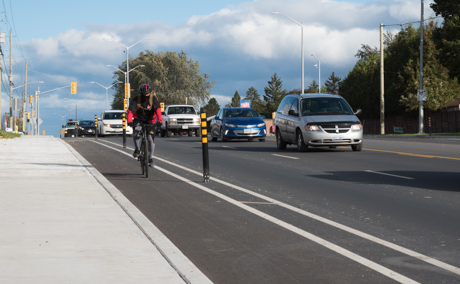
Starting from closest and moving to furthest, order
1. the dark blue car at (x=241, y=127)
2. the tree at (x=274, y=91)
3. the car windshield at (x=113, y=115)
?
the dark blue car at (x=241, y=127), the car windshield at (x=113, y=115), the tree at (x=274, y=91)

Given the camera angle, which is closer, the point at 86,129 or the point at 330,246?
the point at 330,246

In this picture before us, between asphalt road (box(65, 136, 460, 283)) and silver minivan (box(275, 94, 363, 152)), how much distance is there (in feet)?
14.8

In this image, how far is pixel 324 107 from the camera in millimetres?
21109

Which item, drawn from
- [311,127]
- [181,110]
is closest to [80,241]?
[311,127]

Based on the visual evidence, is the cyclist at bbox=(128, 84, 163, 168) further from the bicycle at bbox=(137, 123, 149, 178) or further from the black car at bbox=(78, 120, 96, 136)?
the black car at bbox=(78, 120, 96, 136)

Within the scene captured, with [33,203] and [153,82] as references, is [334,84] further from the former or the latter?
[33,203]

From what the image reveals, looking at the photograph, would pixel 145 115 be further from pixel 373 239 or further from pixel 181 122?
pixel 181 122

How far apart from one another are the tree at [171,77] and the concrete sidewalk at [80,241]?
269 ft

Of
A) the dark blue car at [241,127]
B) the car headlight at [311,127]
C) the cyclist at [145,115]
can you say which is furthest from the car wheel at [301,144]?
the cyclist at [145,115]

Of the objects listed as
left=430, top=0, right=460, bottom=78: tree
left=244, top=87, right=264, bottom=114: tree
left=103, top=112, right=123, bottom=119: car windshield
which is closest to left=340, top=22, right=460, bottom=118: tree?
left=430, top=0, right=460, bottom=78: tree

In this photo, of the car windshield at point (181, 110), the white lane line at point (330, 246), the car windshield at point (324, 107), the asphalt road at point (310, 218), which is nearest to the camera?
the white lane line at point (330, 246)

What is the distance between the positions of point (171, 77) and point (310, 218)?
89.3 m

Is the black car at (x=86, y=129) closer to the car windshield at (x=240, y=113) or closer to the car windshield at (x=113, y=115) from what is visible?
the car windshield at (x=113, y=115)

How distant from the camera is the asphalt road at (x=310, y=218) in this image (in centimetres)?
552
